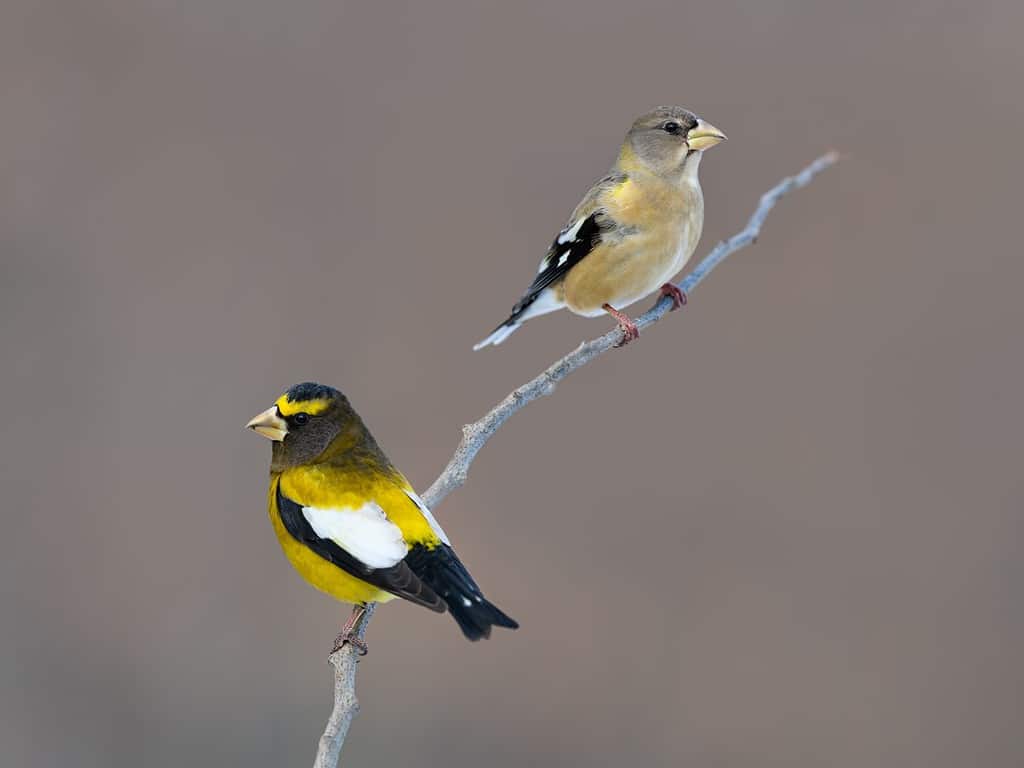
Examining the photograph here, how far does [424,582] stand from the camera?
4.24 feet

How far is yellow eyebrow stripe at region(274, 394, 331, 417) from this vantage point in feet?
4.39

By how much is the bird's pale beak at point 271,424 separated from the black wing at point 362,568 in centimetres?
9

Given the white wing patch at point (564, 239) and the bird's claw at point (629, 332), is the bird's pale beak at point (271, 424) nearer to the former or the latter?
the bird's claw at point (629, 332)

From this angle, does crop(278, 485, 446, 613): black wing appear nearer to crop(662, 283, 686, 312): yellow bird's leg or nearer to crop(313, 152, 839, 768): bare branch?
crop(313, 152, 839, 768): bare branch

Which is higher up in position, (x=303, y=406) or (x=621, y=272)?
(x=621, y=272)

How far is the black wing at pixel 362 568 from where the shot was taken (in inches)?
49.8

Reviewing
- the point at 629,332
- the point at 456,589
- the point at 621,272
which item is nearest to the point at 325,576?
the point at 456,589

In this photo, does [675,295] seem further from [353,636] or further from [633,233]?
[353,636]

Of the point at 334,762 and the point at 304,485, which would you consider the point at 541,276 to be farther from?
the point at 334,762

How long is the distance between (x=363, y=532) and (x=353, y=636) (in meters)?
0.13

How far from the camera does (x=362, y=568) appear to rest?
1.30m

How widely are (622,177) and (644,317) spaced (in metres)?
0.31

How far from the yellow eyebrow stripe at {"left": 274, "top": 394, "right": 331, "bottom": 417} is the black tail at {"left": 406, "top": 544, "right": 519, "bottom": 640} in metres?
0.21

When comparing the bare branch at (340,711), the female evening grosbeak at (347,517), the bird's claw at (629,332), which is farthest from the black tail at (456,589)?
the bird's claw at (629,332)
